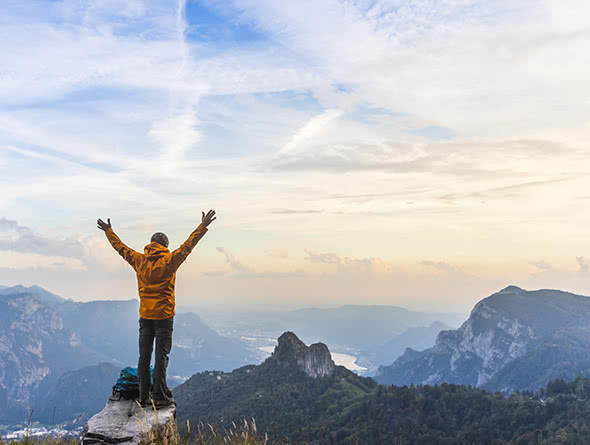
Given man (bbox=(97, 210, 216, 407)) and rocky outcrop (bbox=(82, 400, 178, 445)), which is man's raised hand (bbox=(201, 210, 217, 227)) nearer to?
man (bbox=(97, 210, 216, 407))

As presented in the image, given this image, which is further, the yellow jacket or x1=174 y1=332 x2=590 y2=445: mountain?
x1=174 y1=332 x2=590 y2=445: mountain

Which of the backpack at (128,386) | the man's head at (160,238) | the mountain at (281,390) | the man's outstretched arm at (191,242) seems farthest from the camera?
the mountain at (281,390)

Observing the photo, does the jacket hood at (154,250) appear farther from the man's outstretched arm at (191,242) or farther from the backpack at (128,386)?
the backpack at (128,386)

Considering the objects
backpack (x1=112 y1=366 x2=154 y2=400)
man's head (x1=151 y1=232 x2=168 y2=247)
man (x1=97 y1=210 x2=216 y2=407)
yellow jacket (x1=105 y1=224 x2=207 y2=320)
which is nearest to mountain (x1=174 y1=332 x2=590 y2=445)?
backpack (x1=112 y1=366 x2=154 y2=400)

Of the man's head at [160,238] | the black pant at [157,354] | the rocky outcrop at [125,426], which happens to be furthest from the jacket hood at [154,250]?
the rocky outcrop at [125,426]

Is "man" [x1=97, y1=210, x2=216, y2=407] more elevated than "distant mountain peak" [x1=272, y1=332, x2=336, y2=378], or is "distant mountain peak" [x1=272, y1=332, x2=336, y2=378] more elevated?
"man" [x1=97, y1=210, x2=216, y2=407]

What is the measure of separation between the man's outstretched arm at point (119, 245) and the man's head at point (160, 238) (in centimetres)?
50

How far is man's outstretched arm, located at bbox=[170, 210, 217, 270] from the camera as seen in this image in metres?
9.89

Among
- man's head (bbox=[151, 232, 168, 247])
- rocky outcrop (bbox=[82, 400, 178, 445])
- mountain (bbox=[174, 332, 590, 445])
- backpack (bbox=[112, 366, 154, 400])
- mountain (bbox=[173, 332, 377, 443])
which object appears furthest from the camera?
mountain (bbox=[173, 332, 377, 443])

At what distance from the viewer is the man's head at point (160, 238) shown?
10453mm

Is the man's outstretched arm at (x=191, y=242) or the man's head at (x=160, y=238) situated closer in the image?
the man's outstretched arm at (x=191, y=242)

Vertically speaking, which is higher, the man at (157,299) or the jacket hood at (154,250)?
the jacket hood at (154,250)

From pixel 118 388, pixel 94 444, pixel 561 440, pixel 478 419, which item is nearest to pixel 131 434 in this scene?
pixel 94 444

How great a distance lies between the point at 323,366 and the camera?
189 metres
